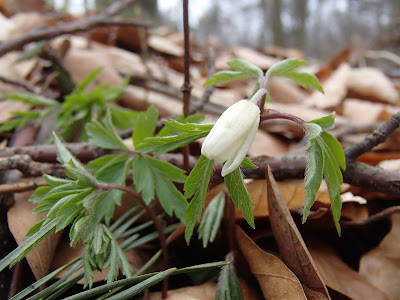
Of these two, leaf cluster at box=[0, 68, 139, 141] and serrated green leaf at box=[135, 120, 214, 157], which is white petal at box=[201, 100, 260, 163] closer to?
serrated green leaf at box=[135, 120, 214, 157]

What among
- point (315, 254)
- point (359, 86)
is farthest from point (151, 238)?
point (359, 86)

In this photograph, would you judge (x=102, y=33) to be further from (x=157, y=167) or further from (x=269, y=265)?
(x=269, y=265)

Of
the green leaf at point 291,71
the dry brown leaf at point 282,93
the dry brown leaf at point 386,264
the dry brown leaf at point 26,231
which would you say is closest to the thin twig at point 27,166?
the dry brown leaf at point 26,231

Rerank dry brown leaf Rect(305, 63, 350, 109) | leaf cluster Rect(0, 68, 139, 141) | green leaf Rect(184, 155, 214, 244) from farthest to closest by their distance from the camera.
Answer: dry brown leaf Rect(305, 63, 350, 109) < leaf cluster Rect(0, 68, 139, 141) < green leaf Rect(184, 155, 214, 244)

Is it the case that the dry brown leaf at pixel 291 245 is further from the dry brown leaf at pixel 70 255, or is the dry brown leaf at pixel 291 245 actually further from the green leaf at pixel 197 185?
the dry brown leaf at pixel 70 255

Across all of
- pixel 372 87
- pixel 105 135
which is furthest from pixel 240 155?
pixel 372 87

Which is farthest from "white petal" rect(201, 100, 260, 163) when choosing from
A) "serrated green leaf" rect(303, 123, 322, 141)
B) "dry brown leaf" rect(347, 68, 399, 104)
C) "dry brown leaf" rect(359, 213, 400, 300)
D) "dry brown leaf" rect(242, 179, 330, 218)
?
"dry brown leaf" rect(347, 68, 399, 104)
